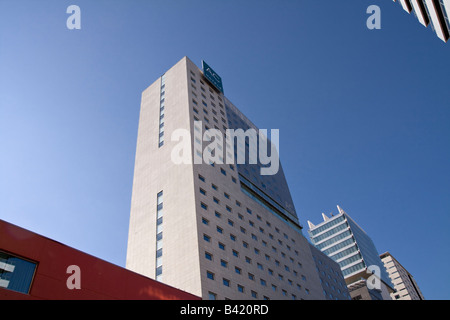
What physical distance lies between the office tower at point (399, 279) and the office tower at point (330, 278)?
198 feet

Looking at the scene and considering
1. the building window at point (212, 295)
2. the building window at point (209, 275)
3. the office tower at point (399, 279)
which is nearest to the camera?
the building window at point (212, 295)

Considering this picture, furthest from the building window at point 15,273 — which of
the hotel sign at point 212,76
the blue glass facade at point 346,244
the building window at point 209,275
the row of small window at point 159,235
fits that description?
the blue glass facade at point 346,244

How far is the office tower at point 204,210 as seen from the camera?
31.9m

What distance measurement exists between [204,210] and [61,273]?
2021cm

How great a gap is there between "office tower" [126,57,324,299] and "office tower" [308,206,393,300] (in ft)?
157

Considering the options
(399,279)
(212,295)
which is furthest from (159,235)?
(399,279)

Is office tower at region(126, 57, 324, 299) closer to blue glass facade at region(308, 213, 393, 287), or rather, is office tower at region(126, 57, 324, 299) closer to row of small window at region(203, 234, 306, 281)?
row of small window at region(203, 234, 306, 281)

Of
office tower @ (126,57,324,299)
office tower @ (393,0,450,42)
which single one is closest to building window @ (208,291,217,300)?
office tower @ (126,57,324,299)

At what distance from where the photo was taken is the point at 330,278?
6712 centimetres

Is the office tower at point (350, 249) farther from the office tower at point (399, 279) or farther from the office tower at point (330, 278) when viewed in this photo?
the office tower at point (330, 278)

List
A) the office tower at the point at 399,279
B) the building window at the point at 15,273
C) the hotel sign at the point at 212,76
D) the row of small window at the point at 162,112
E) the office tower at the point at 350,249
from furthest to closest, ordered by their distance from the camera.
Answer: the office tower at the point at 399,279 → the office tower at the point at 350,249 → the hotel sign at the point at 212,76 → the row of small window at the point at 162,112 → the building window at the point at 15,273

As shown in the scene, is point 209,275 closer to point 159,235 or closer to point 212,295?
point 212,295

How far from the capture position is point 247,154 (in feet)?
183
